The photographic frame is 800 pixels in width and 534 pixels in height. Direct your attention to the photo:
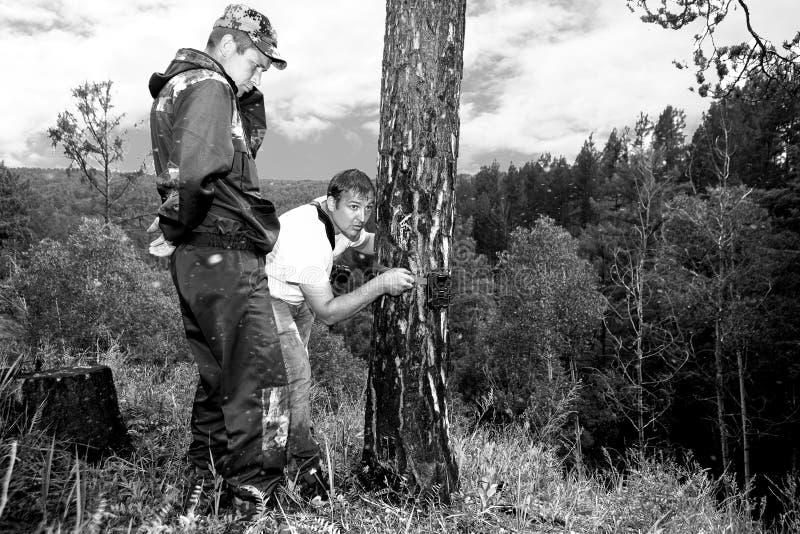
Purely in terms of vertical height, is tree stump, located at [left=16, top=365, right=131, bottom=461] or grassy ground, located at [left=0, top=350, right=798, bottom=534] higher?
tree stump, located at [left=16, top=365, right=131, bottom=461]

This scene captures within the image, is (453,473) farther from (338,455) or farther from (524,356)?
(524,356)

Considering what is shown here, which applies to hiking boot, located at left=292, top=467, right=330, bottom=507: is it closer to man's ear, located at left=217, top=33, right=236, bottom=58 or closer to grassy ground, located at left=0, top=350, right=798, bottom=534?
grassy ground, located at left=0, top=350, right=798, bottom=534

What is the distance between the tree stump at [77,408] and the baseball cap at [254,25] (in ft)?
6.33

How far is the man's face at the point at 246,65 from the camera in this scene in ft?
8.26

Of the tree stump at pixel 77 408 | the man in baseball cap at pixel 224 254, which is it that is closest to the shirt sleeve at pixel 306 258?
the man in baseball cap at pixel 224 254

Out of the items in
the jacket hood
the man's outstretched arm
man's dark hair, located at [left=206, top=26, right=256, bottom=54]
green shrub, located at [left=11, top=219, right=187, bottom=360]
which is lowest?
green shrub, located at [left=11, top=219, right=187, bottom=360]

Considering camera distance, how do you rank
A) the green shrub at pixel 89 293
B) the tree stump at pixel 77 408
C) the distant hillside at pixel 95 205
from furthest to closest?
the distant hillside at pixel 95 205, the green shrub at pixel 89 293, the tree stump at pixel 77 408

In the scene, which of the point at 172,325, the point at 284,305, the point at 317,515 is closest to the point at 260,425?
the point at 317,515

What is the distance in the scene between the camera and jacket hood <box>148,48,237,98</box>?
2.29m

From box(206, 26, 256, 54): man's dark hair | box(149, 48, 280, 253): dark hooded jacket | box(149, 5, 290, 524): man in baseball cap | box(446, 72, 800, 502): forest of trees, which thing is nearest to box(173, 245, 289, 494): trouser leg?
box(149, 5, 290, 524): man in baseball cap

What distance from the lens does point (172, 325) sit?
78.4 ft

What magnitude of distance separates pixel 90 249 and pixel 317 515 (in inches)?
845

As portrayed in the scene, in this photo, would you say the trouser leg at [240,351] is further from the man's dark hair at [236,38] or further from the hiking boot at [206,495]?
the man's dark hair at [236,38]

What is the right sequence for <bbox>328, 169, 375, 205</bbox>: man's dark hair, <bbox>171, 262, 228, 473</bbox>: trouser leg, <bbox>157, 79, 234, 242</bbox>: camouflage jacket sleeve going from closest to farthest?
<bbox>157, 79, 234, 242</bbox>: camouflage jacket sleeve
<bbox>171, 262, 228, 473</bbox>: trouser leg
<bbox>328, 169, 375, 205</bbox>: man's dark hair
